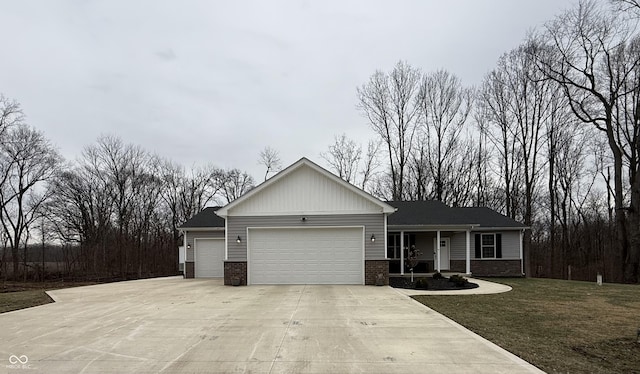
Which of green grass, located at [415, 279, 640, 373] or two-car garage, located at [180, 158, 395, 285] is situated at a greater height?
two-car garage, located at [180, 158, 395, 285]

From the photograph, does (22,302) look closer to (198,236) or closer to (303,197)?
(198,236)

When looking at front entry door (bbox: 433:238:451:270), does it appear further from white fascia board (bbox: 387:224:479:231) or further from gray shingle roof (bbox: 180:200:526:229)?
white fascia board (bbox: 387:224:479:231)

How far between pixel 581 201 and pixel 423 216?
21.3 m

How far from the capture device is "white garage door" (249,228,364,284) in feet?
52.1

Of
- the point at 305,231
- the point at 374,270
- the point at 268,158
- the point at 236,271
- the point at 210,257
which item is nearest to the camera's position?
the point at 374,270

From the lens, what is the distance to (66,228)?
3422 centimetres

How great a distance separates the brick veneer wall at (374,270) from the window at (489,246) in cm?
868

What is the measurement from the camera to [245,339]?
22.7 ft

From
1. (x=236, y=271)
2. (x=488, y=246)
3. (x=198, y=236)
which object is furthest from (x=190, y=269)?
(x=488, y=246)

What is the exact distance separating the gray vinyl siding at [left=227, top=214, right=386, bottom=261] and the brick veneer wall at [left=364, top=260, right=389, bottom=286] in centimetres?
19

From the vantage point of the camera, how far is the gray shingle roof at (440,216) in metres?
20.2

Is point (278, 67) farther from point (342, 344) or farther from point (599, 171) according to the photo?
point (599, 171)

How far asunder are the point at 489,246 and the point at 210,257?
14705 mm

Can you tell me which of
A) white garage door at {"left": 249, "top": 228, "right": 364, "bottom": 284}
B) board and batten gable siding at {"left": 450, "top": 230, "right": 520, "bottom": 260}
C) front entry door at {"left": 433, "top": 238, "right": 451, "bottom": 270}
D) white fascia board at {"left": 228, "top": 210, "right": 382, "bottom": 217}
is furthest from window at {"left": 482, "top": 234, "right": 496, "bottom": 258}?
white garage door at {"left": 249, "top": 228, "right": 364, "bottom": 284}
